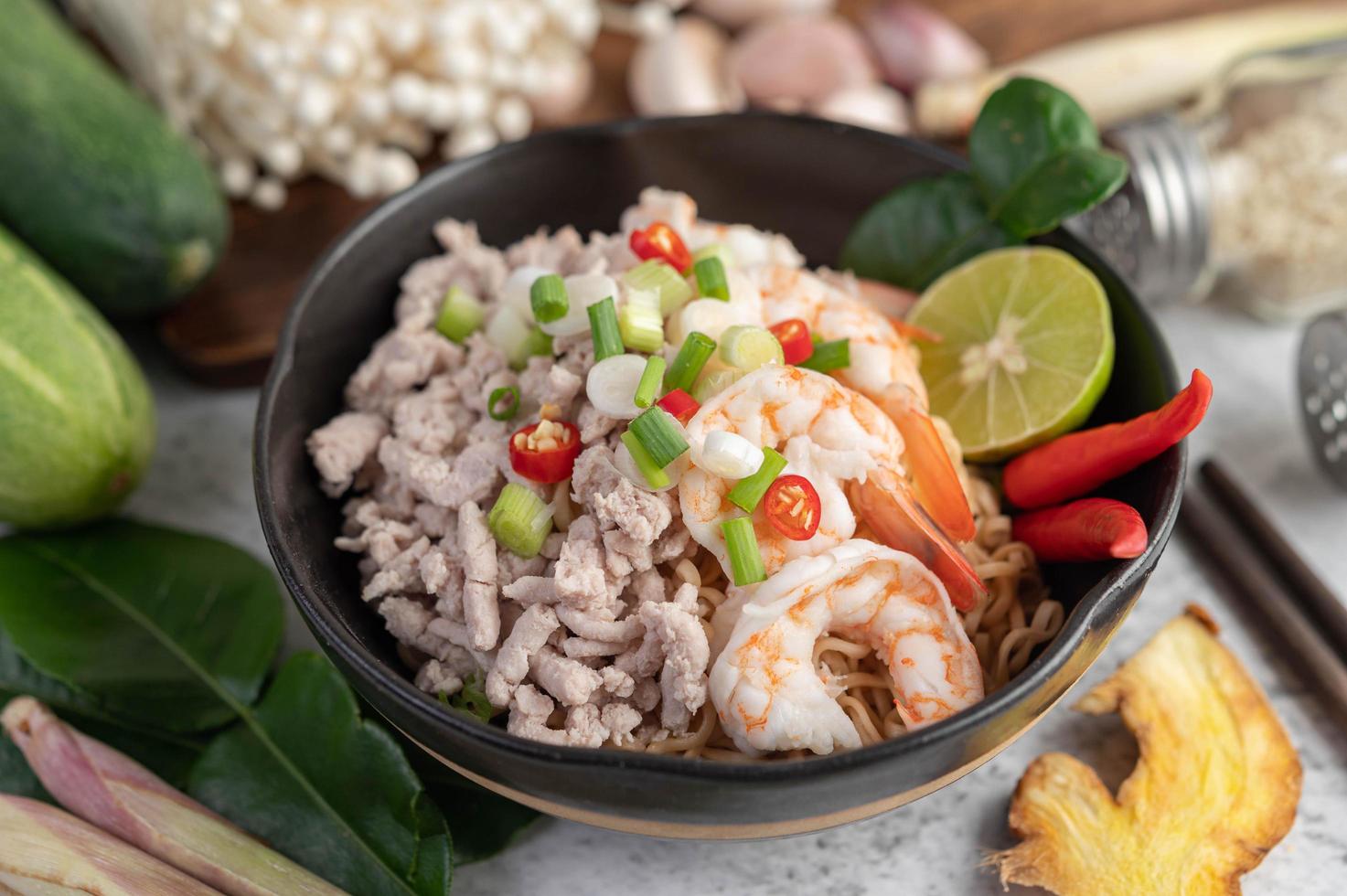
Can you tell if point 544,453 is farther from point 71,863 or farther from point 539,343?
point 71,863

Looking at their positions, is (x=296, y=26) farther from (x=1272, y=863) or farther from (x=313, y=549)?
(x=1272, y=863)

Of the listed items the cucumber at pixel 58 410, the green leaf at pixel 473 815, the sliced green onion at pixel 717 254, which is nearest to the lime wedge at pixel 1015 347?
the sliced green onion at pixel 717 254


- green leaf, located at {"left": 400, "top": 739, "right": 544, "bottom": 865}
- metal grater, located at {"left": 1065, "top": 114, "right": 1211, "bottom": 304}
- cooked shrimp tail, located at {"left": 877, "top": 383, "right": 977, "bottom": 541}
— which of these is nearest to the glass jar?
metal grater, located at {"left": 1065, "top": 114, "right": 1211, "bottom": 304}

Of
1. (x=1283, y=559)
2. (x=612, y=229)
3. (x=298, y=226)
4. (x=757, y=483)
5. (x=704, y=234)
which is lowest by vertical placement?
(x=1283, y=559)

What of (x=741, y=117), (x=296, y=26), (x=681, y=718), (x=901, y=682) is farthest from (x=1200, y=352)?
(x=296, y=26)

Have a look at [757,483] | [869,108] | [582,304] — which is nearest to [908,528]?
[757,483]

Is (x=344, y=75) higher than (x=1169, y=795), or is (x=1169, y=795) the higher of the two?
(x=344, y=75)

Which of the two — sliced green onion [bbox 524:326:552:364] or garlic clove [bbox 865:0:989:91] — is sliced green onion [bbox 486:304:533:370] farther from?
garlic clove [bbox 865:0:989:91]
